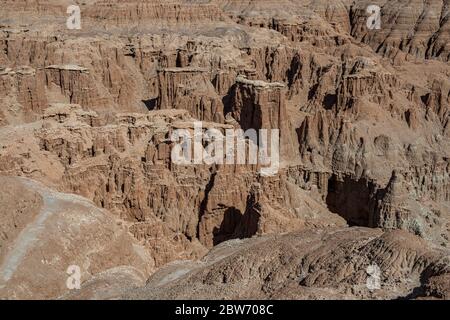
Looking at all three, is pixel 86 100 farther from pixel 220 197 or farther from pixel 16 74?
pixel 220 197

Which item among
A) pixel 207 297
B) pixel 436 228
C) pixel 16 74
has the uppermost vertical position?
→ pixel 16 74

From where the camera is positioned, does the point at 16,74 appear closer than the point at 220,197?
No

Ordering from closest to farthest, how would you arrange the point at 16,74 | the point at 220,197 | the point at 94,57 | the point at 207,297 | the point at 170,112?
1. the point at 207,297
2. the point at 220,197
3. the point at 170,112
4. the point at 16,74
5. the point at 94,57

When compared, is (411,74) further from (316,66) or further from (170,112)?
(170,112)
